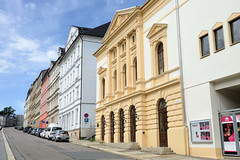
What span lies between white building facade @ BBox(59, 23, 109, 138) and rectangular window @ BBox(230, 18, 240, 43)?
2624cm

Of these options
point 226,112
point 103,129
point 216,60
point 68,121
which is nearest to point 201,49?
point 216,60

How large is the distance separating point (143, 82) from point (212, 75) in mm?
7964

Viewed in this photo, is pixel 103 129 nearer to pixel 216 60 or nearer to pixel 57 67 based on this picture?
pixel 216 60

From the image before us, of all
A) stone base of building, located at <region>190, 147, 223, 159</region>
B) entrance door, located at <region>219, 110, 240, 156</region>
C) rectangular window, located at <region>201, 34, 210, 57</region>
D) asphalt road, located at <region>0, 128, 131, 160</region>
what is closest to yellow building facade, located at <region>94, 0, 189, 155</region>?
stone base of building, located at <region>190, 147, 223, 159</region>

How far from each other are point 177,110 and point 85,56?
2484 centimetres

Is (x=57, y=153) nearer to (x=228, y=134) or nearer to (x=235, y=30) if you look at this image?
(x=228, y=134)

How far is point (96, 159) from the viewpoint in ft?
48.2

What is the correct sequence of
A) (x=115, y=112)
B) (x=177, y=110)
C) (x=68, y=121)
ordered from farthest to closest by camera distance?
(x=68, y=121)
(x=115, y=112)
(x=177, y=110)

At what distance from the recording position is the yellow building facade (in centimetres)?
1819

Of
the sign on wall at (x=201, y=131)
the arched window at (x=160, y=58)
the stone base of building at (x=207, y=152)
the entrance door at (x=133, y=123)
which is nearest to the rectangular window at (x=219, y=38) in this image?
the sign on wall at (x=201, y=131)

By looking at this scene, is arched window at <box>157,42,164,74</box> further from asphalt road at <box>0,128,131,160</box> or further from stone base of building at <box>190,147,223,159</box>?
asphalt road at <box>0,128,131,160</box>

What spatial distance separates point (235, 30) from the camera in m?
13.8

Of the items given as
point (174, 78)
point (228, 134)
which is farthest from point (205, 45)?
point (228, 134)

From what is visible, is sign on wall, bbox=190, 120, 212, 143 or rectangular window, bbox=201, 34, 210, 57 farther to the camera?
rectangular window, bbox=201, 34, 210, 57
